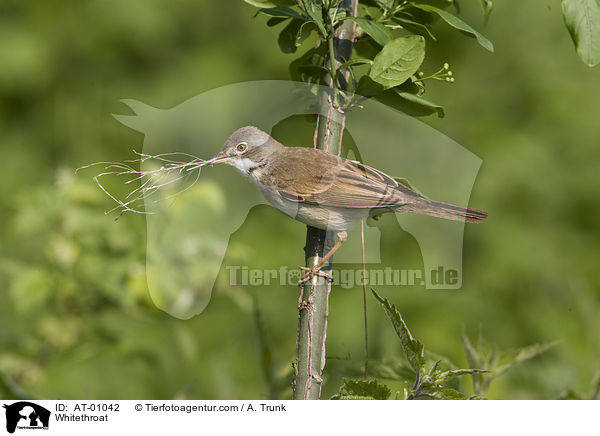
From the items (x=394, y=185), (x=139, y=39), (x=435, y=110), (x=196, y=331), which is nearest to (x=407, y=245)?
(x=394, y=185)

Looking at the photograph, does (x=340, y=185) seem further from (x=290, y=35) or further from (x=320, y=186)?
(x=290, y=35)

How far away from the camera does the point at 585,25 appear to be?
4.93ft

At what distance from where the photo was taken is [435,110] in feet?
5.22

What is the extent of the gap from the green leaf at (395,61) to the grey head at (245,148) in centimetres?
46

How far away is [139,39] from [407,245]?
412 centimetres

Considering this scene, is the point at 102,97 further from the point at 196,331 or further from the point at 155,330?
the point at 155,330

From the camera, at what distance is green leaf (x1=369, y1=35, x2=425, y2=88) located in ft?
5.02

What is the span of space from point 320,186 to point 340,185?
68 mm

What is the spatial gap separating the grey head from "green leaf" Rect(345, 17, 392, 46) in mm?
459

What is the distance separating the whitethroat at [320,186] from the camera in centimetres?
182

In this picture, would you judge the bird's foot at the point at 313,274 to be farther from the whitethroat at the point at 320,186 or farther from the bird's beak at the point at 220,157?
the bird's beak at the point at 220,157

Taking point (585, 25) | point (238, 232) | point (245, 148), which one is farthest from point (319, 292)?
point (238, 232)
